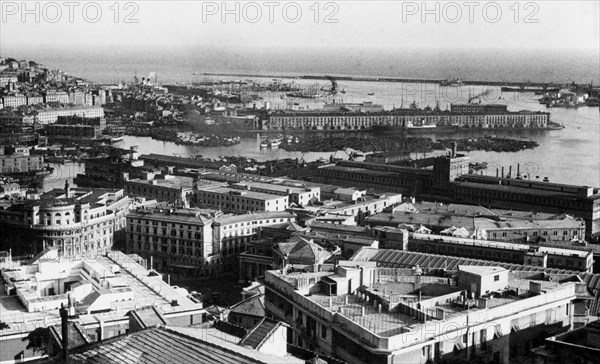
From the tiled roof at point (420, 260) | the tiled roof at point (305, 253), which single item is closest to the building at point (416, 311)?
the tiled roof at point (420, 260)

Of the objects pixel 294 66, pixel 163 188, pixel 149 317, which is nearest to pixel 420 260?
pixel 149 317

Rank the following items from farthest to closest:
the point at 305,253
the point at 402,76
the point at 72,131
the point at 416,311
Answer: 1. the point at 402,76
2. the point at 72,131
3. the point at 305,253
4. the point at 416,311

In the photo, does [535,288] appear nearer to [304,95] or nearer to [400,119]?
[400,119]

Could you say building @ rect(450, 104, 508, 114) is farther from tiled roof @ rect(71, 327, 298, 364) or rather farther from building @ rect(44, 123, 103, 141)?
tiled roof @ rect(71, 327, 298, 364)

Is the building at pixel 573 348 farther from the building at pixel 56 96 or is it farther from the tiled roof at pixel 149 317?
the building at pixel 56 96

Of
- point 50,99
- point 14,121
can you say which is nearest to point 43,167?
point 14,121

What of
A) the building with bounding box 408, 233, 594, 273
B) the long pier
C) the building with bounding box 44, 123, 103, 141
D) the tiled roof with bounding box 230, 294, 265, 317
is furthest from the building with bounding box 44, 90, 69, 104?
the tiled roof with bounding box 230, 294, 265, 317
